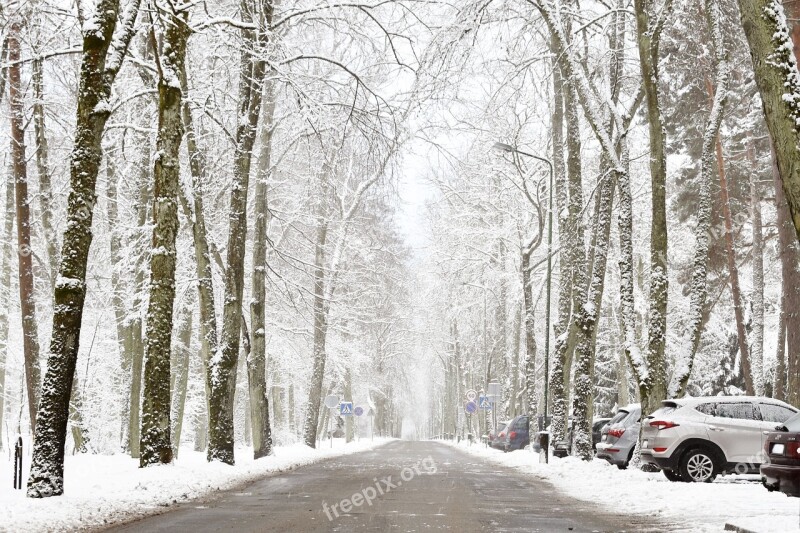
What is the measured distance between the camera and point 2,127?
903 inches

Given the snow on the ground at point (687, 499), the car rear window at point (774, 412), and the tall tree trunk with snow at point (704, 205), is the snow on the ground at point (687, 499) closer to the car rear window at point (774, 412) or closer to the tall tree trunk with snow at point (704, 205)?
the car rear window at point (774, 412)

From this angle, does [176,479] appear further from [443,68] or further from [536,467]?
[536,467]

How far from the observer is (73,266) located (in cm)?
1104

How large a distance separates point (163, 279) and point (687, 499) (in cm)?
924

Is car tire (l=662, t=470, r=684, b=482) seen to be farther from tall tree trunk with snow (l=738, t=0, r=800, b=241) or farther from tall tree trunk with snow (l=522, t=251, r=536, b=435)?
tall tree trunk with snow (l=522, t=251, r=536, b=435)

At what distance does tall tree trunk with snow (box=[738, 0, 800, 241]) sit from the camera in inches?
332

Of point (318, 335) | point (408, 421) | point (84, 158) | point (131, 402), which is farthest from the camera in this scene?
point (408, 421)

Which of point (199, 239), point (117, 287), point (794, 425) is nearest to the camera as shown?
point (794, 425)

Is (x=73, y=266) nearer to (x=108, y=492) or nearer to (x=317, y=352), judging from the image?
(x=108, y=492)

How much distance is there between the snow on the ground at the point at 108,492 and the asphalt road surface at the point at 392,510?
461 mm

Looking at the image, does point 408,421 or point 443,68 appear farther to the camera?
point 408,421

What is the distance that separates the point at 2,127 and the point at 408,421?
175 meters

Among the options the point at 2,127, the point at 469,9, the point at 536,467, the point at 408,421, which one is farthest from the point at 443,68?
the point at 408,421

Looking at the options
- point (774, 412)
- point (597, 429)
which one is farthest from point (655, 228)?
point (597, 429)
